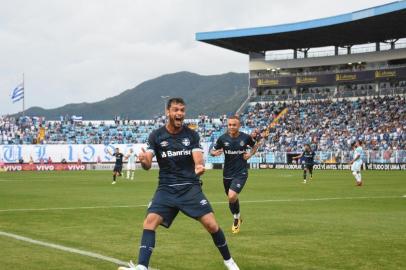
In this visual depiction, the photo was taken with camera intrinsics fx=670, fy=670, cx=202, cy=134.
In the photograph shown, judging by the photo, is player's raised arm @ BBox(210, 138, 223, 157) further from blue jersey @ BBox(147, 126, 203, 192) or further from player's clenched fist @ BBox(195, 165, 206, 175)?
player's clenched fist @ BBox(195, 165, 206, 175)

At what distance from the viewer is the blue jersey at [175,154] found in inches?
345

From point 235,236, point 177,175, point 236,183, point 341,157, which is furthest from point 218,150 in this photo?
point 341,157

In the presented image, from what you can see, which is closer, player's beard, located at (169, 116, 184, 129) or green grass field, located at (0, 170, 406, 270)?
player's beard, located at (169, 116, 184, 129)

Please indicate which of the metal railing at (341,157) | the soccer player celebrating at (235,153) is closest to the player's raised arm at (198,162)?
the soccer player celebrating at (235,153)

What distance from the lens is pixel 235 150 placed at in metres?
15.0

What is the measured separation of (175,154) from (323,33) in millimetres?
68851

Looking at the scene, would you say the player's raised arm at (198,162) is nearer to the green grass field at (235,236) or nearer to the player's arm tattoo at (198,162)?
the player's arm tattoo at (198,162)

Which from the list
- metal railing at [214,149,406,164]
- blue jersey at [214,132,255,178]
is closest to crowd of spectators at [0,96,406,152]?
metal railing at [214,149,406,164]

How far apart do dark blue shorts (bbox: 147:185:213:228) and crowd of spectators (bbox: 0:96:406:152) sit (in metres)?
52.7

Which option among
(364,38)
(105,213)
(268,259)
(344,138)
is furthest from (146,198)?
(364,38)

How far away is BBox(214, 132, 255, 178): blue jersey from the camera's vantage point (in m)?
15.0

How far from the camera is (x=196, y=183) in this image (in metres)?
8.91

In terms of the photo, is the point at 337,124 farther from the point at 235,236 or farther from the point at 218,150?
the point at 235,236

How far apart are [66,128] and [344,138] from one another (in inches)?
1441
